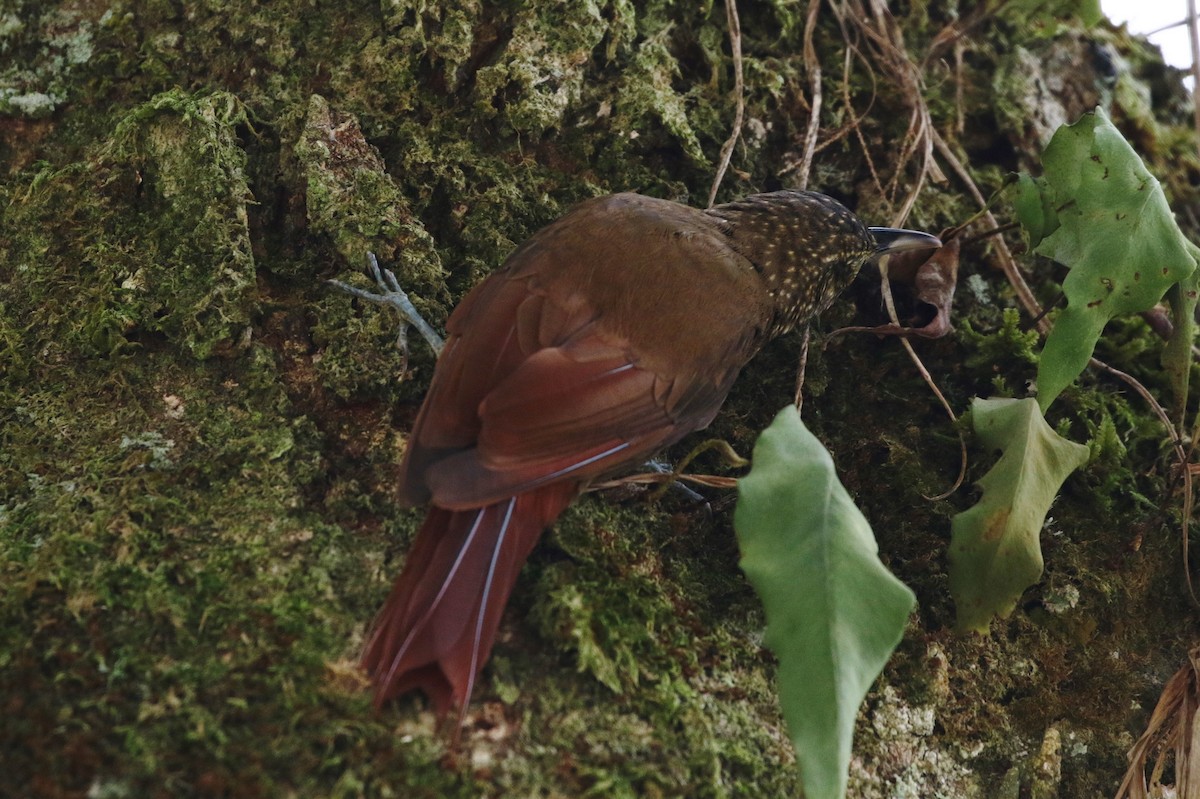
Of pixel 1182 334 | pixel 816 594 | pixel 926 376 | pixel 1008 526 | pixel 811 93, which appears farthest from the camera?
pixel 811 93

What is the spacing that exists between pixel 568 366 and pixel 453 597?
542mm

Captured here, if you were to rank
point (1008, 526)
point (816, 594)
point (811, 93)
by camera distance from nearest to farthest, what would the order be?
1. point (816, 594)
2. point (1008, 526)
3. point (811, 93)

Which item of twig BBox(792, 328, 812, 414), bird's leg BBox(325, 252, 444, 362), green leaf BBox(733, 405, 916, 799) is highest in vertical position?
bird's leg BBox(325, 252, 444, 362)

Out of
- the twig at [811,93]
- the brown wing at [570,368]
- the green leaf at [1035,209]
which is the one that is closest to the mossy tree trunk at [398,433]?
the twig at [811,93]

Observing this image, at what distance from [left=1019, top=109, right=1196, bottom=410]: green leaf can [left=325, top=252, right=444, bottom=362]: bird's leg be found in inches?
48.8

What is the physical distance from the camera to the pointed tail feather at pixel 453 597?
5.13 feet

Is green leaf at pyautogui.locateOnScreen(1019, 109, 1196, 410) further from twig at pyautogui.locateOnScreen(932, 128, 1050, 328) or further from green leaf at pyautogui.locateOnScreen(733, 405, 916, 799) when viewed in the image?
green leaf at pyautogui.locateOnScreen(733, 405, 916, 799)

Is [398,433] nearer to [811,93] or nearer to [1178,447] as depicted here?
[811,93]

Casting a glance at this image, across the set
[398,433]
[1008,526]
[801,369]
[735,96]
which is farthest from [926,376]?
[398,433]

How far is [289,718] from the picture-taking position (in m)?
1.49

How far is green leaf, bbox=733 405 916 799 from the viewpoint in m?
1.50

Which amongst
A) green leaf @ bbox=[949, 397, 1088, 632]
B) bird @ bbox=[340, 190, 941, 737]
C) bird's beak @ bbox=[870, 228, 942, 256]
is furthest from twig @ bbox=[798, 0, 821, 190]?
green leaf @ bbox=[949, 397, 1088, 632]

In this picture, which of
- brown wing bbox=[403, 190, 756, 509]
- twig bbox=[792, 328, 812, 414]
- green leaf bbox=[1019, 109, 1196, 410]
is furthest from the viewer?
twig bbox=[792, 328, 812, 414]

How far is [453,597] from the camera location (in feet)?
5.44
